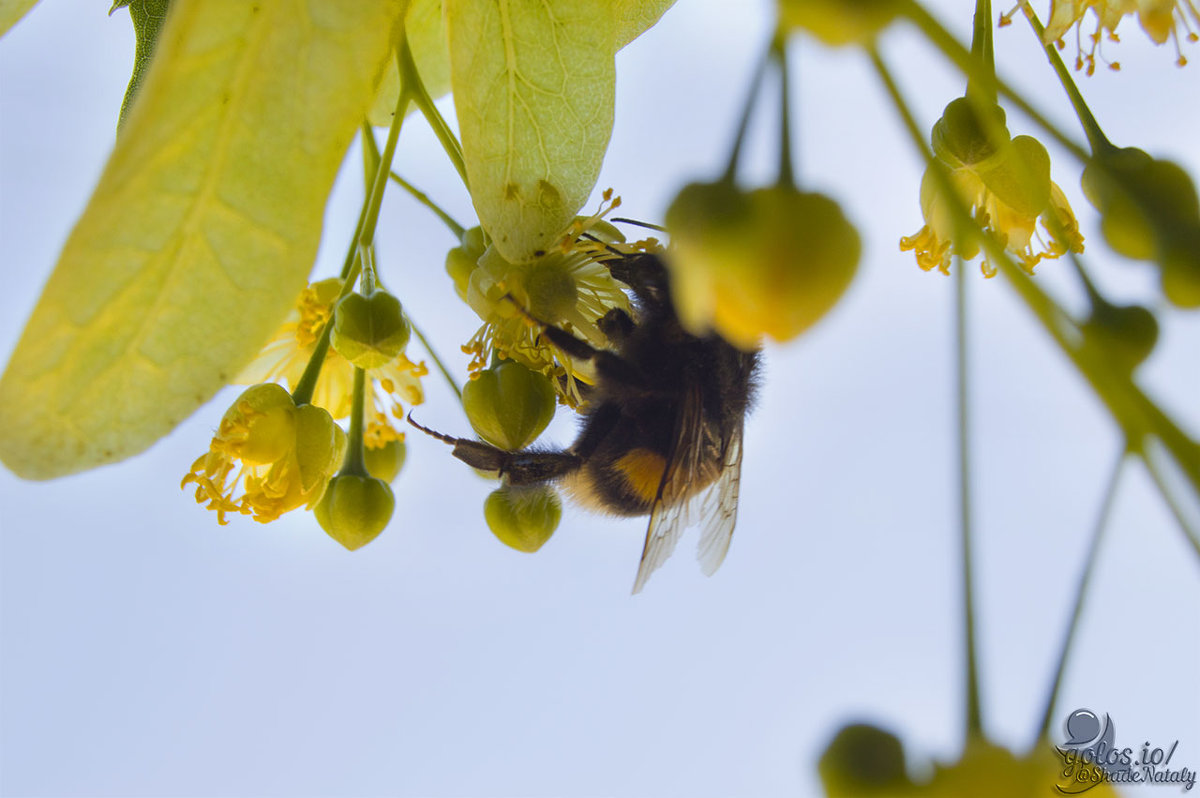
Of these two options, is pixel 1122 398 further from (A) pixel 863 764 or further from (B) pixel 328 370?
(B) pixel 328 370

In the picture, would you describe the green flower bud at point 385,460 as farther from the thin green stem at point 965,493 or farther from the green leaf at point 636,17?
the thin green stem at point 965,493

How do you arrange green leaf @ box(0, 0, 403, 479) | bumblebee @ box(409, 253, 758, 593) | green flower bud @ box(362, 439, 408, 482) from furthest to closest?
green flower bud @ box(362, 439, 408, 482) → bumblebee @ box(409, 253, 758, 593) → green leaf @ box(0, 0, 403, 479)

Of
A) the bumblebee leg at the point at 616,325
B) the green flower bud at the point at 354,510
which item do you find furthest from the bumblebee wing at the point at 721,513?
the green flower bud at the point at 354,510

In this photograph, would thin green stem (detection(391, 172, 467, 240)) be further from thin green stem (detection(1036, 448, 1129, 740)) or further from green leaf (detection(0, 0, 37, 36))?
thin green stem (detection(1036, 448, 1129, 740))

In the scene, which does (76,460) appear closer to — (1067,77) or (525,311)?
(525,311)

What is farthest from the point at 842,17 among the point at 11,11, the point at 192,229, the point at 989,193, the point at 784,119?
the point at 11,11

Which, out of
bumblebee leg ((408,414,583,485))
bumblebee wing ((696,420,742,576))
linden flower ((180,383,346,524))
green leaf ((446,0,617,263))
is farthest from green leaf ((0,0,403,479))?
bumblebee wing ((696,420,742,576))
